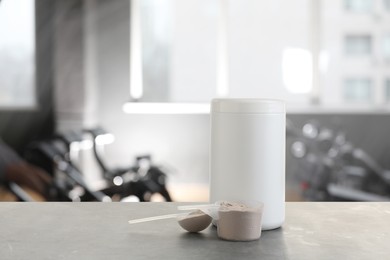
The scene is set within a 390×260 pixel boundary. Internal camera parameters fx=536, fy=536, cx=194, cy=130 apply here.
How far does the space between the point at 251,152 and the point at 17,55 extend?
216 inches

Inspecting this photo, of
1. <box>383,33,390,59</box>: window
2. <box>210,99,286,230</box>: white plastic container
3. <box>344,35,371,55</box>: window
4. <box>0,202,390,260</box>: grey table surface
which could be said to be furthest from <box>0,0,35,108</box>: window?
<box>210,99,286,230</box>: white plastic container

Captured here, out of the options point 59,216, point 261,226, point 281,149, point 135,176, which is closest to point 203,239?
point 261,226

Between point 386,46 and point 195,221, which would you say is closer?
point 195,221

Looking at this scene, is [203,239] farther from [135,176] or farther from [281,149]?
[135,176]

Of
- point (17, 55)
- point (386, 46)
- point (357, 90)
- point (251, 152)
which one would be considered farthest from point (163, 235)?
point (386, 46)

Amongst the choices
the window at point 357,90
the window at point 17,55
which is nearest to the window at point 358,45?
the window at point 357,90

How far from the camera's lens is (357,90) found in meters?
6.45

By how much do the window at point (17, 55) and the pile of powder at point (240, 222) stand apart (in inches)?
213

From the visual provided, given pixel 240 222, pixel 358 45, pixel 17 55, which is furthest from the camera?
pixel 358 45

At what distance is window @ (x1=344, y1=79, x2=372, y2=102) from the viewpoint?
21.1ft

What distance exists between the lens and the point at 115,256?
861 millimetres

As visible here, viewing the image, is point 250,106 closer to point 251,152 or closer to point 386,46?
point 251,152

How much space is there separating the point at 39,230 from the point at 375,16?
20.1 ft

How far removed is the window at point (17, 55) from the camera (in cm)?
594
